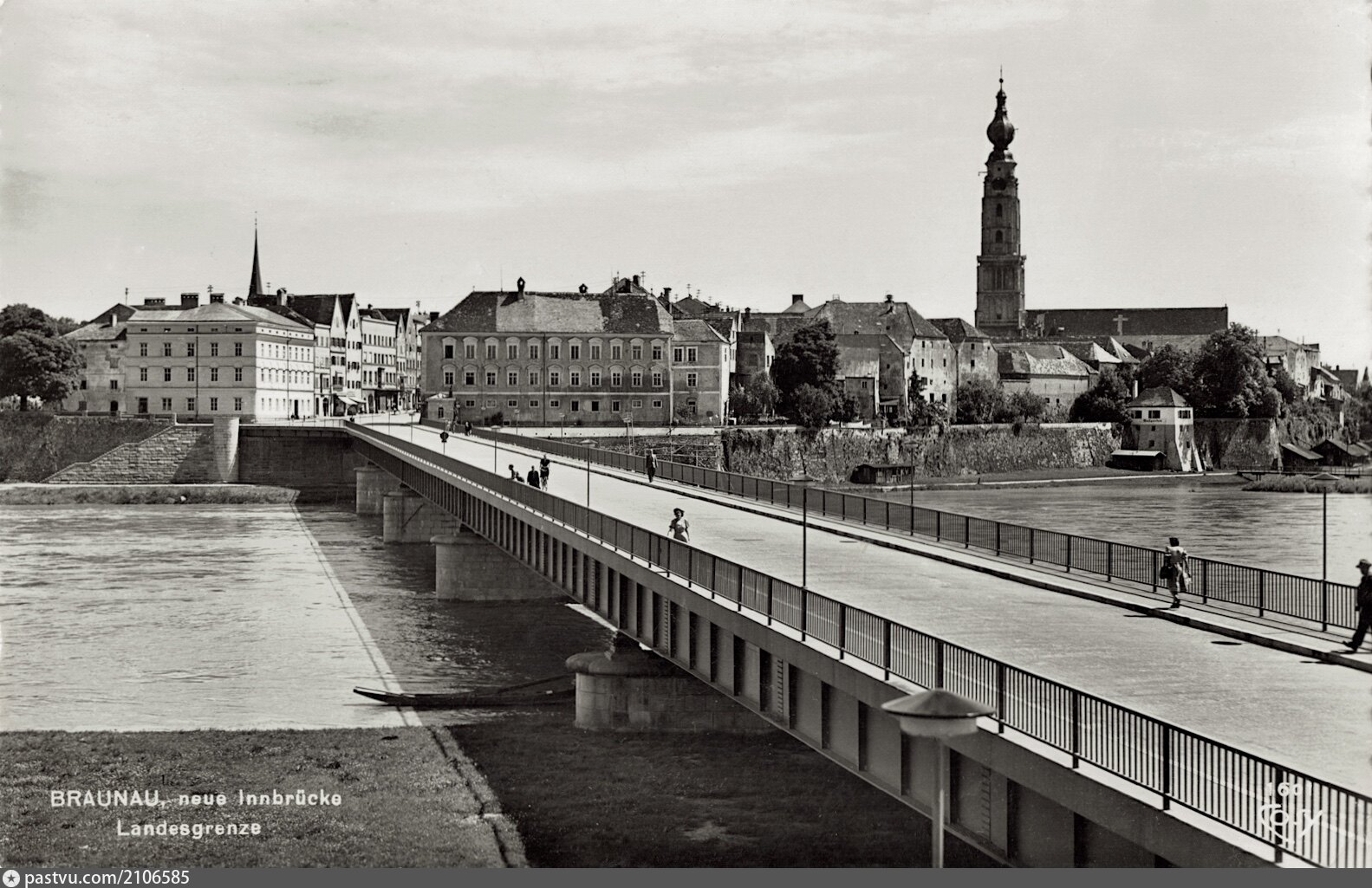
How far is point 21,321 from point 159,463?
1869cm

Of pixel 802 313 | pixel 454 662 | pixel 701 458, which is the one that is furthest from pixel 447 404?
pixel 454 662

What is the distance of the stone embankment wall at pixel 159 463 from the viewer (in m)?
106

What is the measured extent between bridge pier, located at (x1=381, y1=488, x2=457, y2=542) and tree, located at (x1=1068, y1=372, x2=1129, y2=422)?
9342 centimetres

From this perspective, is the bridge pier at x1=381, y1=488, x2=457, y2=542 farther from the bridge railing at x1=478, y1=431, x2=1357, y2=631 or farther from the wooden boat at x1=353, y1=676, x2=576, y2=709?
the wooden boat at x1=353, y1=676, x2=576, y2=709

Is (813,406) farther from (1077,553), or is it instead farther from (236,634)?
(1077,553)

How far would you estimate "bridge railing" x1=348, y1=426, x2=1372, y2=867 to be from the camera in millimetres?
11945

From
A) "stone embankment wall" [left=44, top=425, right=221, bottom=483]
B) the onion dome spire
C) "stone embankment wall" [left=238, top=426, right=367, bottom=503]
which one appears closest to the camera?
"stone embankment wall" [left=44, top=425, right=221, bottom=483]

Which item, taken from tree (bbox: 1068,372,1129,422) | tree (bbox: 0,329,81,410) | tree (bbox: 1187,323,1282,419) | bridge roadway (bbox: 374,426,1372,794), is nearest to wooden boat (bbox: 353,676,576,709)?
bridge roadway (bbox: 374,426,1372,794)

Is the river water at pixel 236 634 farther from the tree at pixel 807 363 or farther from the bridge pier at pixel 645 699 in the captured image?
the tree at pixel 807 363

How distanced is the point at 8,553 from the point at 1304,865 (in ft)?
209

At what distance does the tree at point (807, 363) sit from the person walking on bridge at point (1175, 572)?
10434 centimetres

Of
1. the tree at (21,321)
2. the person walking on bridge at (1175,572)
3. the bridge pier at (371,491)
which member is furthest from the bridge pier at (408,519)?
the tree at (21,321)

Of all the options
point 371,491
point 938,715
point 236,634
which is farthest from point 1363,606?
point 371,491

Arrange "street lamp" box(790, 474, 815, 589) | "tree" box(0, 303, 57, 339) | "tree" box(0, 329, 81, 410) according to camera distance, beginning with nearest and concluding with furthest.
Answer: "street lamp" box(790, 474, 815, 589) < "tree" box(0, 329, 81, 410) < "tree" box(0, 303, 57, 339)
